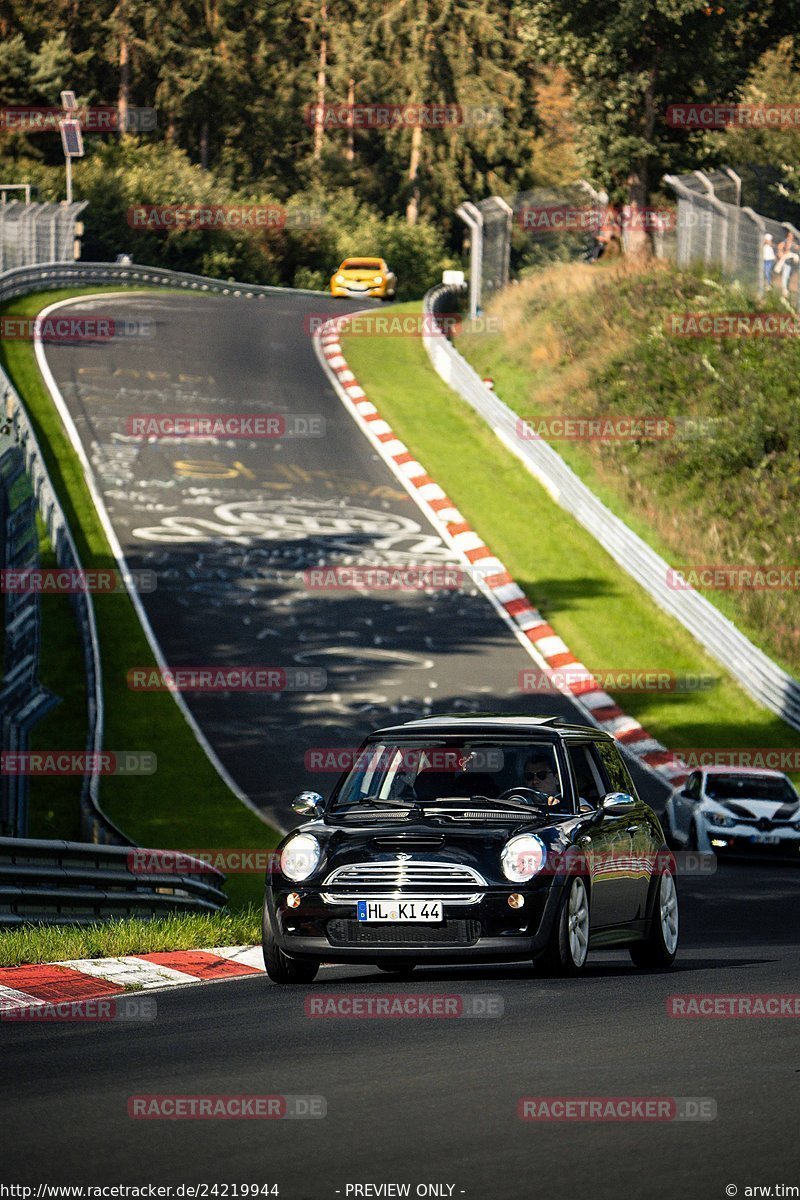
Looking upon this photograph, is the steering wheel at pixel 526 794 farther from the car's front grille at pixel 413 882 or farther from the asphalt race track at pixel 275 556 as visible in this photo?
the asphalt race track at pixel 275 556

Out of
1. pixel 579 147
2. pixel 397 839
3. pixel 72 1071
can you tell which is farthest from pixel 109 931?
pixel 579 147

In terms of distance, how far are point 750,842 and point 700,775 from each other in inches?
47.3

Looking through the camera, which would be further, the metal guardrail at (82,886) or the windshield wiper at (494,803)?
the metal guardrail at (82,886)

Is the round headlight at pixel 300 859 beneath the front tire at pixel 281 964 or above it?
above

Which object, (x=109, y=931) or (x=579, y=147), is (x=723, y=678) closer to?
(x=109, y=931)

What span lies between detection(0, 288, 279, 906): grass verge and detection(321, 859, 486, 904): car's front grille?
810 centimetres

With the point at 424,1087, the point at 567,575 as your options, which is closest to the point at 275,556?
the point at 567,575

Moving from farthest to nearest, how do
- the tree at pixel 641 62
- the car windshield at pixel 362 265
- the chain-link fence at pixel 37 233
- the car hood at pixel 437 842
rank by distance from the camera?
the car windshield at pixel 362 265
the chain-link fence at pixel 37 233
the tree at pixel 641 62
the car hood at pixel 437 842

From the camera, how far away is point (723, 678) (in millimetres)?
28609

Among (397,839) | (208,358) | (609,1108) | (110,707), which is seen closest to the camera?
(609,1108)

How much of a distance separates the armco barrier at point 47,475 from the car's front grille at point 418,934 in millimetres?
8986

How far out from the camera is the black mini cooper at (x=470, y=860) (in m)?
10.2

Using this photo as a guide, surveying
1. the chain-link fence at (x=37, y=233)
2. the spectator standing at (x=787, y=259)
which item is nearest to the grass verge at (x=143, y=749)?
the spectator standing at (x=787, y=259)

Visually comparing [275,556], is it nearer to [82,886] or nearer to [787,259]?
[787,259]
